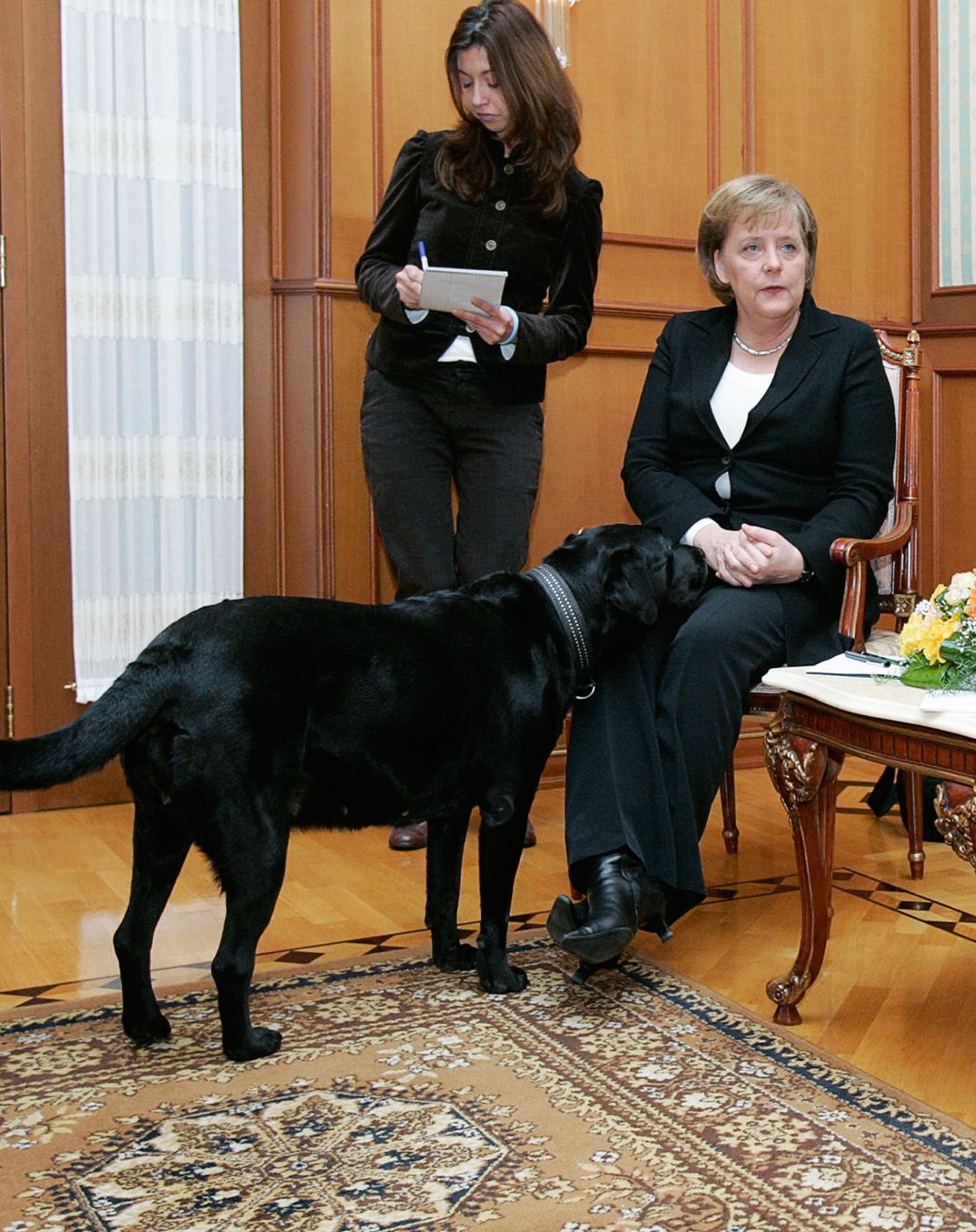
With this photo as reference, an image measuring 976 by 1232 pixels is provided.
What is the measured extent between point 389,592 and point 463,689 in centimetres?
162

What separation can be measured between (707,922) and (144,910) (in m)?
1.13

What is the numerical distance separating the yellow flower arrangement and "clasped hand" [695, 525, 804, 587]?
0.56 metres

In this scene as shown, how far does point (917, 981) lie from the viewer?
2334 mm

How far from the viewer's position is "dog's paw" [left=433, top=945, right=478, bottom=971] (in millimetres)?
2377

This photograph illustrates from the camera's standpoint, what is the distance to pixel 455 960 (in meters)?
2.38

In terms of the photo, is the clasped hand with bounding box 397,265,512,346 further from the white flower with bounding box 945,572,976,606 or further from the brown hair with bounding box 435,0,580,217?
the white flower with bounding box 945,572,976,606

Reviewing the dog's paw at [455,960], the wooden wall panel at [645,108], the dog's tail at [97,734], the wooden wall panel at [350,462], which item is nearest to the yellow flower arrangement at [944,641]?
the dog's paw at [455,960]

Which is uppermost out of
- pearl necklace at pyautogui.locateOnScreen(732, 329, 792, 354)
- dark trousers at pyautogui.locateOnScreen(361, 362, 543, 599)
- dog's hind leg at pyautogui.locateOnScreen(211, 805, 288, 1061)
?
pearl necklace at pyautogui.locateOnScreen(732, 329, 792, 354)

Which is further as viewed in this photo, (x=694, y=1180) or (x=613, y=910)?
(x=613, y=910)

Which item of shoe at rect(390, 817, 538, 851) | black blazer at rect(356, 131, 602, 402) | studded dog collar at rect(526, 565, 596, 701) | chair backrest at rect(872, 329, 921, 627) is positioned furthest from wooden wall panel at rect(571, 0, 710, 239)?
studded dog collar at rect(526, 565, 596, 701)

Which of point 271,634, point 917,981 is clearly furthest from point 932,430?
point 271,634

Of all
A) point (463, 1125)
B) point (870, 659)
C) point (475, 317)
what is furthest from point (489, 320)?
point (463, 1125)

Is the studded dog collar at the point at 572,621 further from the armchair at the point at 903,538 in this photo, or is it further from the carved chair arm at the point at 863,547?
the armchair at the point at 903,538

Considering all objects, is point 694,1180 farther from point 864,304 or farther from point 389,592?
point 864,304
